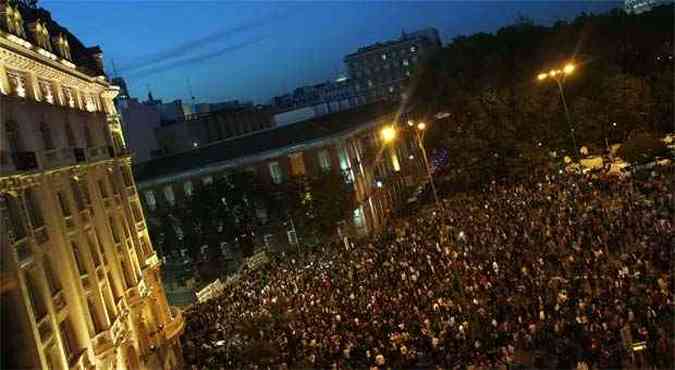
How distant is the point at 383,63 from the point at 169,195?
89153 mm

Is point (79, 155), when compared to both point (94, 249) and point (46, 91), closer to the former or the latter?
point (46, 91)

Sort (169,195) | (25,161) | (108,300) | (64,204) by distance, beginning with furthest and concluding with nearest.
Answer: (169,195) → (108,300) → (64,204) → (25,161)

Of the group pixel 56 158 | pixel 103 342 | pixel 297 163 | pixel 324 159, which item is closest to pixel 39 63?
pixel 56 158

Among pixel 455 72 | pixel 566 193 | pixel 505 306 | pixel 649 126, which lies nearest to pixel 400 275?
pixel 505 306

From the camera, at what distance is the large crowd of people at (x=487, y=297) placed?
19.2 meters

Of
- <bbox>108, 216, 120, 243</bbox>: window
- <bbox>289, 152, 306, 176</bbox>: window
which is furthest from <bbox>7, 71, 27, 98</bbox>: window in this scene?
<bbox>289, 152, 306, 176</bbox>: window

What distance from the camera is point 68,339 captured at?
1767cm

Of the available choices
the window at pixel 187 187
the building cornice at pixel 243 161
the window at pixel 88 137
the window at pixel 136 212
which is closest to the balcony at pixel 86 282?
the window at pixel 88 137

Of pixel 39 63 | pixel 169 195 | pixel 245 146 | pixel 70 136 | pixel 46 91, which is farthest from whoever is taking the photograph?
pixel 169 195

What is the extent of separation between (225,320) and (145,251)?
4.92m

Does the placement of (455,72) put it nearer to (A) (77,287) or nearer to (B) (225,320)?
(B) (225,320)

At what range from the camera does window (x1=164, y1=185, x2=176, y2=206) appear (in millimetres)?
57819

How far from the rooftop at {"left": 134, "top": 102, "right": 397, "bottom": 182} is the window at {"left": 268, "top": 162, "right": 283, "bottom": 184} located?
1.32m

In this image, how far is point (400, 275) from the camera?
28.9 meters
